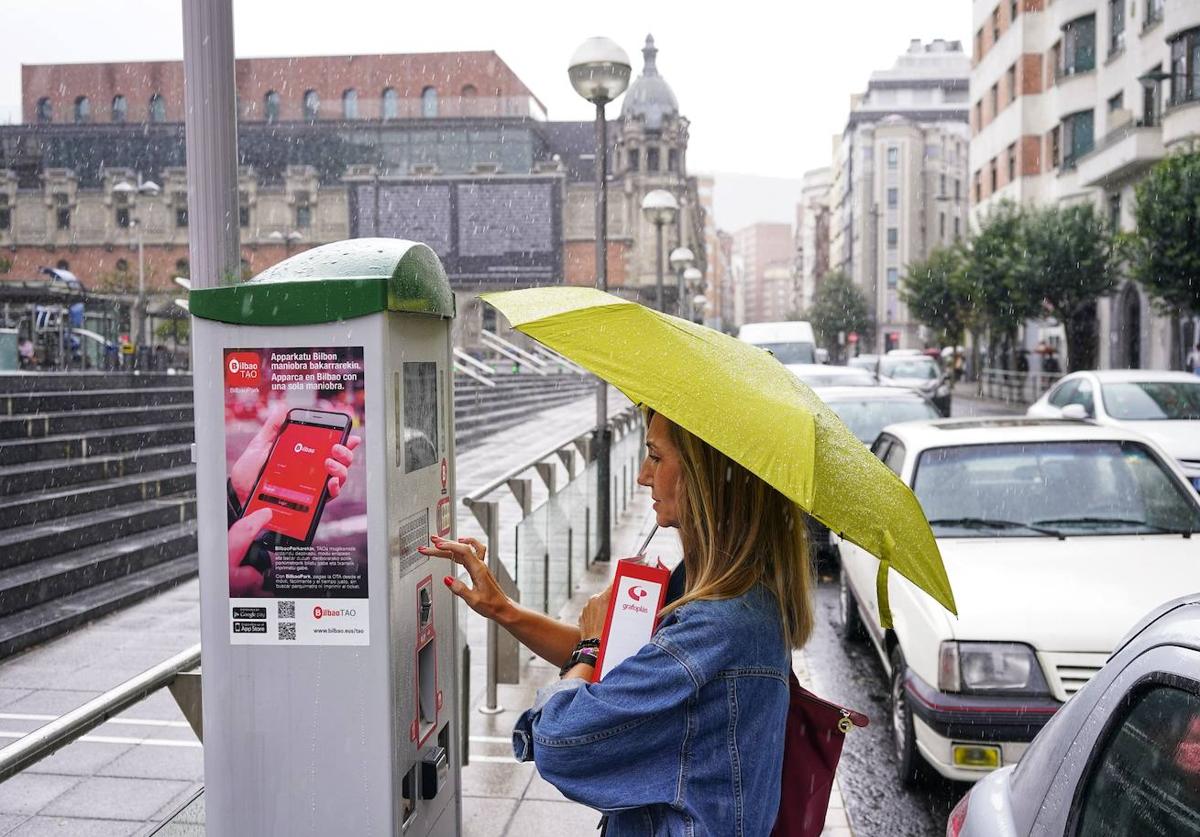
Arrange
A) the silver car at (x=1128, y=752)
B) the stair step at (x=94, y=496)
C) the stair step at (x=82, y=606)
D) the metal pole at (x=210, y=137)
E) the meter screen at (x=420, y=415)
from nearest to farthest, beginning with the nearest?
the silver car at (x=1128, y=752), the meter screen at (x=420, y=415), the metal pole at (x=210, y=137), the stair step at (x=82, y=606), the stair step at (x=94, y=496)

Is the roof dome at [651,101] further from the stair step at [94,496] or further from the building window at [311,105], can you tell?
the stair step at [94,496]

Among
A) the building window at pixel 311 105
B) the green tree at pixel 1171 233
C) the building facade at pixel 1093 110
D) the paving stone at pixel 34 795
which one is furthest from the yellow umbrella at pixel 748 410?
the building window at pixel 311 105

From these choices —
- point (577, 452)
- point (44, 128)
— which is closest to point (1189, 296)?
point (577, 452)

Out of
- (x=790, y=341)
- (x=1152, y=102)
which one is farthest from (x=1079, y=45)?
(x=790, y=341)

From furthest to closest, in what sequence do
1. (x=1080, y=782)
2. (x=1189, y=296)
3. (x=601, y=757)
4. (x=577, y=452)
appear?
(x=1189, y=296), (x=577, y=452), (x=1080, y=782), (x=601, y=757)

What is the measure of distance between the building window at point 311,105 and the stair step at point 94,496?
7635cm

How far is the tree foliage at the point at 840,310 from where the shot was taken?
9719cm

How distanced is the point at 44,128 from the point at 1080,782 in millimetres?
96307

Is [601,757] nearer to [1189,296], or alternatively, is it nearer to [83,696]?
[83,696]

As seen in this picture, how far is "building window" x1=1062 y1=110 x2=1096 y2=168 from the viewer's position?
39.0 metres

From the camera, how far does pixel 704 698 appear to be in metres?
1.81

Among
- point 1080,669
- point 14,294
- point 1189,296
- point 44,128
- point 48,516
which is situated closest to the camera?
point 1080,669

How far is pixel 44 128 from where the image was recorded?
84.2m

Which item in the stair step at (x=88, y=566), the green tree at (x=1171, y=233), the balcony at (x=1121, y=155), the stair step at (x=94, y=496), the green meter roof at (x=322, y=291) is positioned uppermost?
the balcony at (x=1121, y=155)
